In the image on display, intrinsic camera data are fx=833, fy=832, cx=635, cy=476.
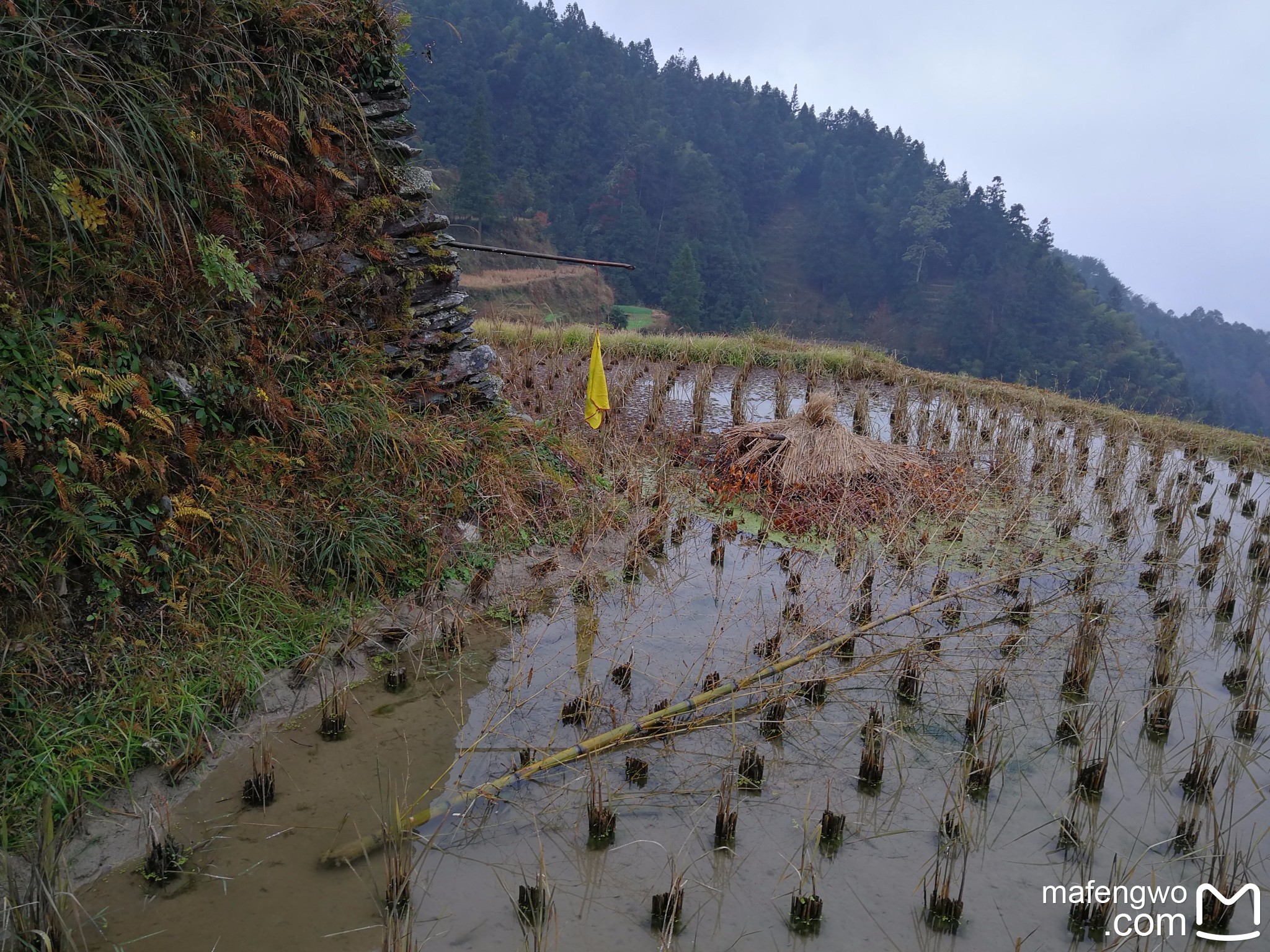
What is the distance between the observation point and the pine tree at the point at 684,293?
4166cm

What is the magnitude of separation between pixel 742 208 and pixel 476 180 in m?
31.4

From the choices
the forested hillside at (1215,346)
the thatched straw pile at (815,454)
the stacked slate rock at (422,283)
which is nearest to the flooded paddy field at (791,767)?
the thatched straw pile at (815,454)

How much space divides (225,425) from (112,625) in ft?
3.94

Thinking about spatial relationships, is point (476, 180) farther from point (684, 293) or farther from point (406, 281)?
point (406, 281)

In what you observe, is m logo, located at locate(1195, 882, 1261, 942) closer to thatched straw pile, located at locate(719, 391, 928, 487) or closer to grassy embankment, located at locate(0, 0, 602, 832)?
grassy embankment, located at locate(0, 0, 602, 832)

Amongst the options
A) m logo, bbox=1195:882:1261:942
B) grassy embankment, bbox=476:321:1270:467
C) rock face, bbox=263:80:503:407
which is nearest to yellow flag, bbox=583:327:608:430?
rock face, bbox=263:80:503:407

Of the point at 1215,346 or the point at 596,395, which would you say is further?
the point at 1215,346

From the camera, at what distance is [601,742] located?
337 cm

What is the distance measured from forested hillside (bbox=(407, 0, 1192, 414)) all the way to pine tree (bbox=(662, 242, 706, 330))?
0.10 metres

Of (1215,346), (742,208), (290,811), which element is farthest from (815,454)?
(1215,346)

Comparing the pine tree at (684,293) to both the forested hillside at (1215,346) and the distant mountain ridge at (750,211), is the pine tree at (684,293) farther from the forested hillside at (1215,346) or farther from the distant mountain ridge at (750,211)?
the forested hillside at (1215,346)

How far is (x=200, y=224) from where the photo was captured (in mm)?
4117

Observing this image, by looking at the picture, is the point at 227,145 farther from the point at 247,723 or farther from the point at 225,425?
the point at 247,723

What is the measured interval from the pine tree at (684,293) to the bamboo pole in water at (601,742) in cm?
→ 3768
